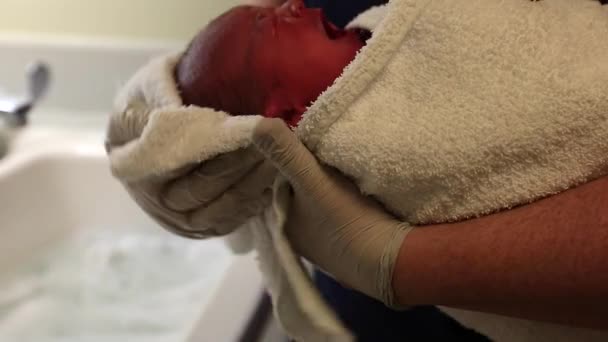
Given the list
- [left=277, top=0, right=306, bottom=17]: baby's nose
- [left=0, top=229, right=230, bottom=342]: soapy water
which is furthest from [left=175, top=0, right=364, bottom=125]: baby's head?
[left=0, top=229, right=230, bottom=342]: soapy water

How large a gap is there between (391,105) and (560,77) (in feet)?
0.39

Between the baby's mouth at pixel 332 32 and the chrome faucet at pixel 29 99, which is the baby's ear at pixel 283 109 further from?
the chrome faucet at pixel 29 99

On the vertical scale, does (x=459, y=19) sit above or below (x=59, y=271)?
above

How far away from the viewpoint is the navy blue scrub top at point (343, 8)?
0.68m

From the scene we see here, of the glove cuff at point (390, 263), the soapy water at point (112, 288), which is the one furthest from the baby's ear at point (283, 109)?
the soapy water at point (112, 288)

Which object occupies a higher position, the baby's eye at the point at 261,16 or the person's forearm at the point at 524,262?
the baby's eye at the point at 261,16

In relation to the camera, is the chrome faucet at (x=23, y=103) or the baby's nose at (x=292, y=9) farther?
the chrome faucet at (x=23, y=103)

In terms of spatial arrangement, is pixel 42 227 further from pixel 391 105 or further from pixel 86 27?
pixel 391 105

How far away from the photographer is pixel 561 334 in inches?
18.5

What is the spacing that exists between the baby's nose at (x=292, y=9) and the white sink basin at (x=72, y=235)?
58 centimetres

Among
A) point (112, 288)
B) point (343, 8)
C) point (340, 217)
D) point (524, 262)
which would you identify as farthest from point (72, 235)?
point (524, 262)

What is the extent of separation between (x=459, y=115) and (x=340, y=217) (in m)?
0.11

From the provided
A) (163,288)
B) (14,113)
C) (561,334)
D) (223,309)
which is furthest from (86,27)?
(561,334)

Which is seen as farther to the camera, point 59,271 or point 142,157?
point 59,271
